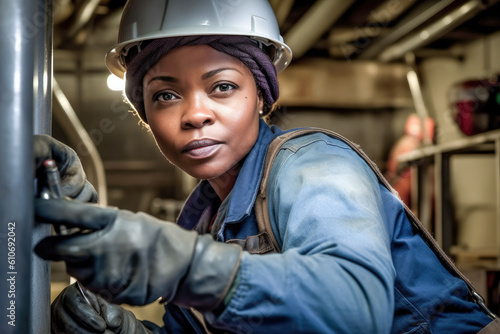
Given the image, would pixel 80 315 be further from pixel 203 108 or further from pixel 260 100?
pixel 260 100

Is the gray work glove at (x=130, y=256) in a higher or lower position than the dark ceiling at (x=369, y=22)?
lower

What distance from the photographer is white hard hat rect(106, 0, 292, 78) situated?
1.28m

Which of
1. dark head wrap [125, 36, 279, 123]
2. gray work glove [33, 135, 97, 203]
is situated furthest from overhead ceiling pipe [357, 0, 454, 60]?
gray work glove [33, 135, 97, 203]

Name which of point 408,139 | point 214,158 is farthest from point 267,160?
point 408,139

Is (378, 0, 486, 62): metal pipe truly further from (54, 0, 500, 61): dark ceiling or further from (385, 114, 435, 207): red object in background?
(385, 114, 435, 207): red object in background

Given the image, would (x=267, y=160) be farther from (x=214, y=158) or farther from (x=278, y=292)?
(x=278, y=292)

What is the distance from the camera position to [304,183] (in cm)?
95

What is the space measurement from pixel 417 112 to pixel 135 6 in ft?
16.7

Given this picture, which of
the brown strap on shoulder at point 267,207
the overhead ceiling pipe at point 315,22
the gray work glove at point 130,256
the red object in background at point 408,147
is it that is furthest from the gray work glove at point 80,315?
the red object in background at point 408,147

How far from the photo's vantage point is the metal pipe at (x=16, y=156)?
66 cm

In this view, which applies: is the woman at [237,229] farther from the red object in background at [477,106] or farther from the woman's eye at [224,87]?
the red object in background at [477,106]

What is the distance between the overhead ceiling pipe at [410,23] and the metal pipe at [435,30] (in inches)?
4.5

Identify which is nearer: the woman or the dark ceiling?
the woman

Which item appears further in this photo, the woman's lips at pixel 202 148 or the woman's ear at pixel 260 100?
the woman's ear at pixel 260 100
